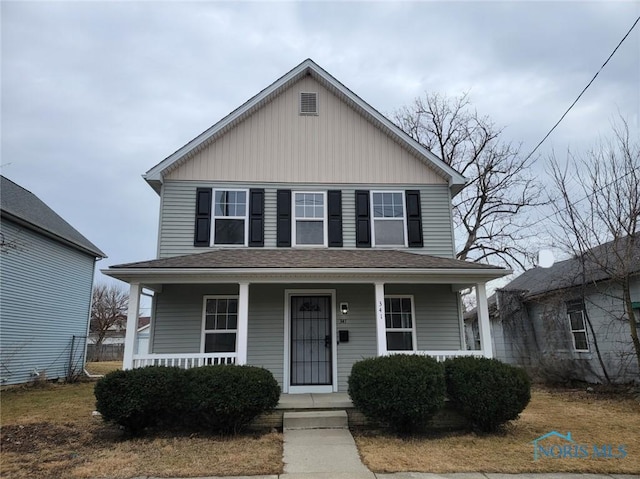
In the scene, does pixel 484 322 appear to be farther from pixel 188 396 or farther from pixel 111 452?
pixel 111 452

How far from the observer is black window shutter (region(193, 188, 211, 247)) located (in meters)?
9.56

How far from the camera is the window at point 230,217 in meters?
9.69

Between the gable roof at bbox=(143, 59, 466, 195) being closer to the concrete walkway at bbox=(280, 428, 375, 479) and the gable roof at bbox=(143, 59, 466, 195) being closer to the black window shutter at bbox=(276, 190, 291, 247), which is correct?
the black window shutter at bbox=(276, 190, 291, 247)

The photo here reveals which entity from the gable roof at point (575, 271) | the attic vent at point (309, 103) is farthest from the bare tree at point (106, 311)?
the gable roof at point (575, 271)

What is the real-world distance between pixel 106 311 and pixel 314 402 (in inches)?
1389

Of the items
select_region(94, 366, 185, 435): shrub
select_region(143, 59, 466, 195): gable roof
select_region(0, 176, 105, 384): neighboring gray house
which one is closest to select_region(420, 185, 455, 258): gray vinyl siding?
select_region(143, 59, 466, 195): gable roof

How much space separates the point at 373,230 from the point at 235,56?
22.8 feet

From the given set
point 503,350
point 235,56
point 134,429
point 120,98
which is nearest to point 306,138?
point 235,56

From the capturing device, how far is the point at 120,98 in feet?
47.9

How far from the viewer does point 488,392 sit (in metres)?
6.52

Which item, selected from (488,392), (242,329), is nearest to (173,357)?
(242,329)

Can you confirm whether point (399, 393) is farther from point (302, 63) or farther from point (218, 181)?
point (302, 63)

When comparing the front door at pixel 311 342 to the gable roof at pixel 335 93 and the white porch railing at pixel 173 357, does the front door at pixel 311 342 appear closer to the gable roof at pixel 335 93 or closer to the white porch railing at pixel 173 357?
the white porch railing at pixel 173 357

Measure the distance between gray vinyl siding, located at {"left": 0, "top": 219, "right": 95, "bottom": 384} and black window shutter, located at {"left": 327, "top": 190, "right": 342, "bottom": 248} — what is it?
923cm
